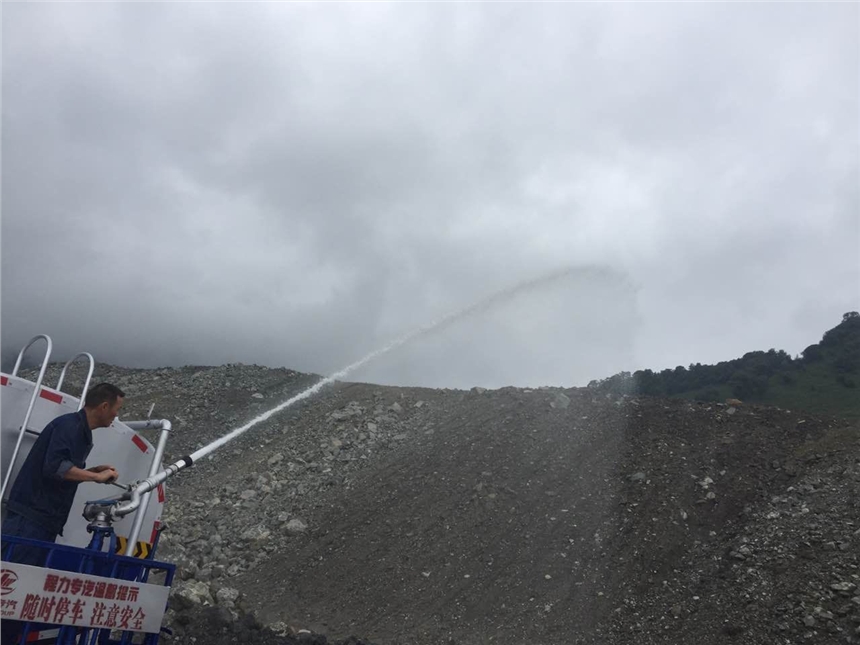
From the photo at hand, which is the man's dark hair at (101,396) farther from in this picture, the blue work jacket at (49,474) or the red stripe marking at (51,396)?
the red stripe marking at (51,396)

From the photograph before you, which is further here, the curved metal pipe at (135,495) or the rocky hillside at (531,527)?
the rocky hillside at (531,527)

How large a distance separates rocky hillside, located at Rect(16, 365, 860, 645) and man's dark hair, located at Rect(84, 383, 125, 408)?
505 cm

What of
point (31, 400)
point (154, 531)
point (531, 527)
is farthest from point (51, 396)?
point (531, 527)

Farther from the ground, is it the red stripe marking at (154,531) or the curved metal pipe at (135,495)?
the curved metal pipe at (135,495)

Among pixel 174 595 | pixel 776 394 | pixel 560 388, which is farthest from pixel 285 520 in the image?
pixel 776 394

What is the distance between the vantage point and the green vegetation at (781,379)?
24.1m

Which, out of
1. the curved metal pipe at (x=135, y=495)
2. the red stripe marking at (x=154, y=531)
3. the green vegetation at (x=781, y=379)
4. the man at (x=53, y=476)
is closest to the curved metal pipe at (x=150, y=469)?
the curved metal pipe at (x=135, y=495)

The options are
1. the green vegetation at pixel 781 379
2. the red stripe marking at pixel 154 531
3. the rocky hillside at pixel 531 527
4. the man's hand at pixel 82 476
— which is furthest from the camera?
the green vegetation at pixel 781 379

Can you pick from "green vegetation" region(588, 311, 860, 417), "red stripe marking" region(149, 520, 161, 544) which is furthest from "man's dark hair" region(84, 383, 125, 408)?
"green vegetation" region(588, 311, 860, 417)

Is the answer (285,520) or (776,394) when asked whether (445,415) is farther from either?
(776,394)

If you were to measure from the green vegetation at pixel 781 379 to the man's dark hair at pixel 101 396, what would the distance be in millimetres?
15540

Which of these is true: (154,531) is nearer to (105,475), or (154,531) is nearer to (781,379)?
(105,475)

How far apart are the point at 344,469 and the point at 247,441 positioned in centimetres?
484

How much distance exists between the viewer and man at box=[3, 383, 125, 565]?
554cm
